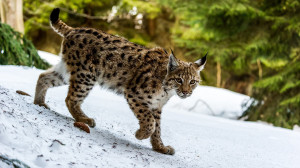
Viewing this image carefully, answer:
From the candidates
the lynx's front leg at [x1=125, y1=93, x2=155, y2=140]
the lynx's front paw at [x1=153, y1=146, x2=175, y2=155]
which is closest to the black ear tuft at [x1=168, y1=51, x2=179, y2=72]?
the lynx's front leg at [x1=125, y1=93, x2=155, y2=140]

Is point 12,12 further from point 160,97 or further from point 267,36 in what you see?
point 160,97

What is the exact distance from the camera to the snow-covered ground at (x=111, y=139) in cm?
261

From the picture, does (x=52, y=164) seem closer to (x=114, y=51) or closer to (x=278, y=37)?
(x=114, y=51)

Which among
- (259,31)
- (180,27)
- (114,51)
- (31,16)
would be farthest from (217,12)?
(31,16)

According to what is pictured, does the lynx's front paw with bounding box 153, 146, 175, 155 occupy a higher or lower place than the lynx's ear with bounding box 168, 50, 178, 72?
lower

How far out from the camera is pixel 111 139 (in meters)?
3.70

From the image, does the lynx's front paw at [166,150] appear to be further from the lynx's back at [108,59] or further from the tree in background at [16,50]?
the tree in background at [16,50]

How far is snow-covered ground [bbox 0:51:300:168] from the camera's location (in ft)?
8.57

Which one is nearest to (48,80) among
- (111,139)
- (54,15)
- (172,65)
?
(54,15)

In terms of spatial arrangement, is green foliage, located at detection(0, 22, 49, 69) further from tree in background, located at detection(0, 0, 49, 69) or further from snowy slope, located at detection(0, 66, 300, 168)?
snowy slope, located at detection(0, 66, 300, 168)

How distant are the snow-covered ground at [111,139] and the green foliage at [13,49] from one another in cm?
33

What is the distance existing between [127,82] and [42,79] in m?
1.09

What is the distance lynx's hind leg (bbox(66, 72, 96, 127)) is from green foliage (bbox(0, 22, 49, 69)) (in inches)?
105

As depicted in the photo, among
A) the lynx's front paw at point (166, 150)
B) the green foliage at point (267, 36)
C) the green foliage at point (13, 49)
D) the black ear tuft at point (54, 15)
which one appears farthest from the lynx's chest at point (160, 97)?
the green foliage at point (267, 36)
